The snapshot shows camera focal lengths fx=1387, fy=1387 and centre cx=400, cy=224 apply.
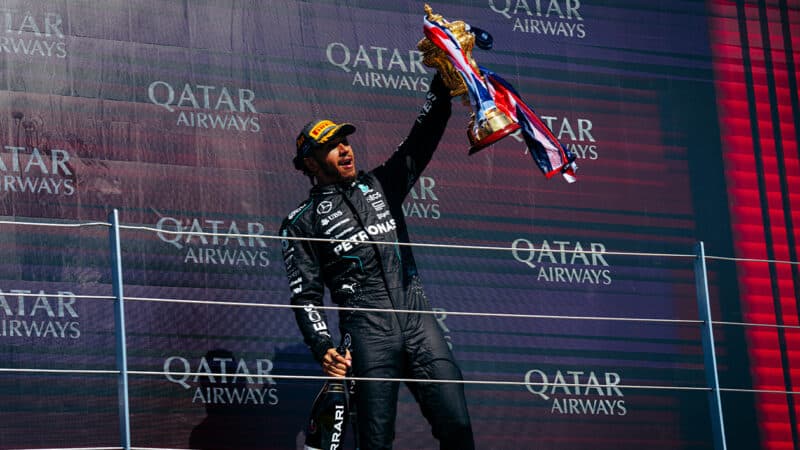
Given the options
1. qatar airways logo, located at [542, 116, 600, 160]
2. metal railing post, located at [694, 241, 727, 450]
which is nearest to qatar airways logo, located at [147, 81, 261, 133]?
qatar airways logo, located at [542, 116, 600, 160]

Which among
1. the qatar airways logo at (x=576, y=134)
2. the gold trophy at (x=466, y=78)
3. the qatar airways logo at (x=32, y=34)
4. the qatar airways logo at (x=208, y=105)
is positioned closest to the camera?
the gold trophy at (x=466, y=78)

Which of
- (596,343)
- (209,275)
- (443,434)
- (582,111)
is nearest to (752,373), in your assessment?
(596,343)

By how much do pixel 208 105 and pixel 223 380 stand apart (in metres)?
0.87

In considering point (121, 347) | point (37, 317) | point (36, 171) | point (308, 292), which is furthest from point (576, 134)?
point (121, 347)

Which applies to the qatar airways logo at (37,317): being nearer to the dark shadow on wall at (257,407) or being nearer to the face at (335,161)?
the dark shadow on wall at (257,407)

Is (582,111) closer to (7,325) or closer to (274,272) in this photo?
(274,272)

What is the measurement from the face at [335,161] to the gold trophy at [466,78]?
35cm

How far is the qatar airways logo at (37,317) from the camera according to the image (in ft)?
12.9

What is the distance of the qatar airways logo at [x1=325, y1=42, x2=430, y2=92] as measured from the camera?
458 cm

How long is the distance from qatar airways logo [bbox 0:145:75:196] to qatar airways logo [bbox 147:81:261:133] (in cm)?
37

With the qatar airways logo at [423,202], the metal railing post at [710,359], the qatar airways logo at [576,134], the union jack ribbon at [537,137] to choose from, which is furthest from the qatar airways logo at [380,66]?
the metal railing post at [710,359]

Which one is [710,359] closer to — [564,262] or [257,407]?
[564,262]

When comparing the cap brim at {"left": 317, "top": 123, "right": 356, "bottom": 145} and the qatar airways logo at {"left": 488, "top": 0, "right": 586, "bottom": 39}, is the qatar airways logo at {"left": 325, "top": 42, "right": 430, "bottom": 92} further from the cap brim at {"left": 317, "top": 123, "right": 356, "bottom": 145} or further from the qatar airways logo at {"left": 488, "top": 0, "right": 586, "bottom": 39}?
the cap brim at {"left": 317, "top": 123, "right": 356, "bottom": 145}

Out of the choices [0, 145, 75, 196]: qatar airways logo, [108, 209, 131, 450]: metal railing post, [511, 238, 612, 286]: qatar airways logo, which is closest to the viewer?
[108, 209, 131, 450]: metal railing post
